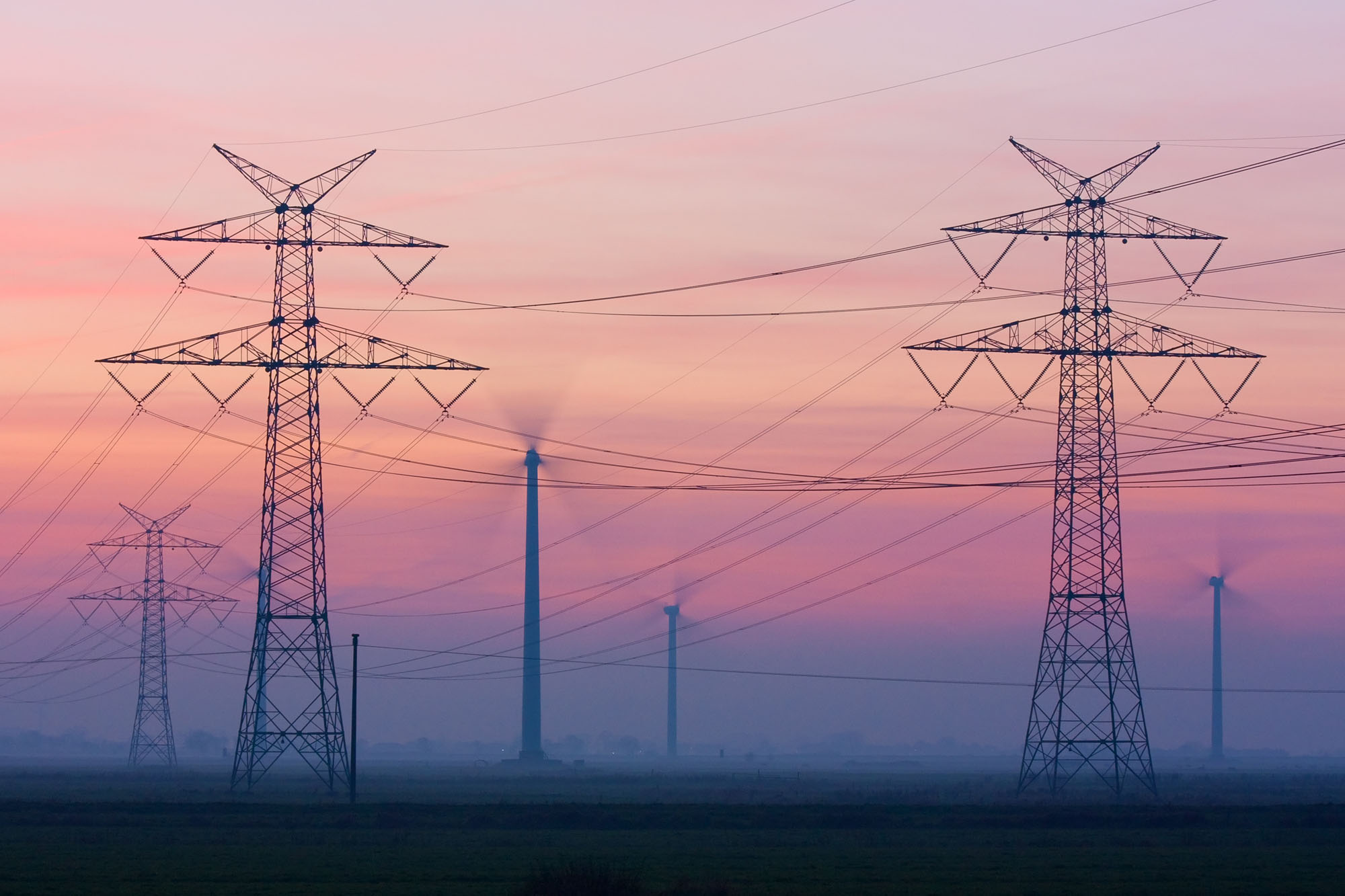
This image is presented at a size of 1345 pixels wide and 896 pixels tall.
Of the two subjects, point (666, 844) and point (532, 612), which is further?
point (532, 612)

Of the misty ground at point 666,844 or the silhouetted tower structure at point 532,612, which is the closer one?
the misty ground at point 666,844

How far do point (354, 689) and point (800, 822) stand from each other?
23109 mm

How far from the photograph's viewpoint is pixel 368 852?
60438 mm

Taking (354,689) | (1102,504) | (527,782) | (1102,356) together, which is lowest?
Result: (527,782)

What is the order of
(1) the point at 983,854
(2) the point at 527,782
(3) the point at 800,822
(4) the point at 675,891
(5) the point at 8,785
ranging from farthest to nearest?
(2) the point at 527,782 → (5) the point at 8,785 → (3) the point at 800,822 → (1) the point at 983,854 → (4) the point at 675,891

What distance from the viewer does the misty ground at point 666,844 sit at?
4959cm

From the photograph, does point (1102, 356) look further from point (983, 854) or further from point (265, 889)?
point (265, 889)

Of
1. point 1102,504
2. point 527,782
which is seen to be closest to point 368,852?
point 1102,504

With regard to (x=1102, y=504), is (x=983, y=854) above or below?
below

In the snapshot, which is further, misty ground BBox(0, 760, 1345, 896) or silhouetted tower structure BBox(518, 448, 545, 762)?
silhouetted tower structure BBox(518, 448, 545, 762)

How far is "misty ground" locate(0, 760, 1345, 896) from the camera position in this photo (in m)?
49.6

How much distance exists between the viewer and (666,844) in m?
65.4

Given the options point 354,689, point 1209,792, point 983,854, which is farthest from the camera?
point 1209,792

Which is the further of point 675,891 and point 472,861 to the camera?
point 472,861
